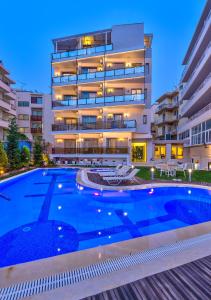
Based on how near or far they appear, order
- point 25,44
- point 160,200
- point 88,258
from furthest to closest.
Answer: point 25,44 < point 160,200 < point 88,258

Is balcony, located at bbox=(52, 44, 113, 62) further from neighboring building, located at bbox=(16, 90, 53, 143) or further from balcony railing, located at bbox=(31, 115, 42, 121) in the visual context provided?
balcony railing, located at bbox=(31, 115, 42, 121)

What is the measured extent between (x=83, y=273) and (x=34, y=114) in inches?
1475

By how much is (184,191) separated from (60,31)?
15701 centimetres

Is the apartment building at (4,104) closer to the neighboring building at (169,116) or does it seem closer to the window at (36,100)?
the window at (36,100)

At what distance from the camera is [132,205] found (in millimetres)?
7504

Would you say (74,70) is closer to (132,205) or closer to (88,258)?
(132,205)

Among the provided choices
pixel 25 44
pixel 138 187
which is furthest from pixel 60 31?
pixel 138 187

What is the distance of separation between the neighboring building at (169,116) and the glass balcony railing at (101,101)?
57.9 ft

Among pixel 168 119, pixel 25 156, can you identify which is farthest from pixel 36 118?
pixel 168 119

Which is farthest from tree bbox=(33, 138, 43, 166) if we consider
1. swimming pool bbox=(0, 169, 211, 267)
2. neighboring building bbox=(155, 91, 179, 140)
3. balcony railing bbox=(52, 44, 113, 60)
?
neighboring building bbox=(155, 91, 179, 140)

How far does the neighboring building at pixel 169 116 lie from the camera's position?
3731cm

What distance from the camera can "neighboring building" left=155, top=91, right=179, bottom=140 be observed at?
37.3 meters

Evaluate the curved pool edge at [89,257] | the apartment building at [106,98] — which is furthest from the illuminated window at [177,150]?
the curved pool edge at [89,257]

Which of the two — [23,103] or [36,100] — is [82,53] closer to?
[36,100]
